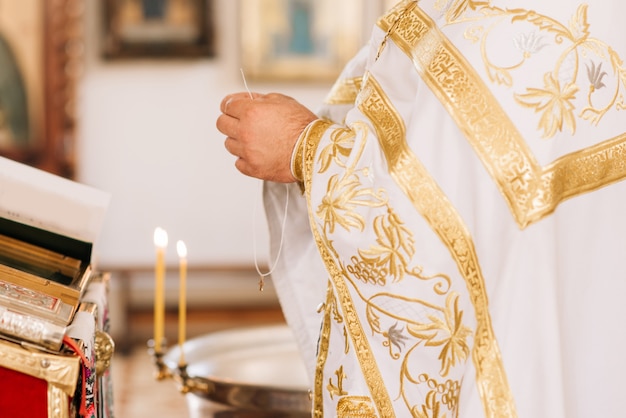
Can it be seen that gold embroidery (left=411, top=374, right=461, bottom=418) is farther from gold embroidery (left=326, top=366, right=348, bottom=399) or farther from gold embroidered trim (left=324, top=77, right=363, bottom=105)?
gold embroidered trim (left=324, top=77, right=363, bottom=105)

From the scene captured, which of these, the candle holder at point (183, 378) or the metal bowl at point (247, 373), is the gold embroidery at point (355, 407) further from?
the candle holder at point (183, 378)

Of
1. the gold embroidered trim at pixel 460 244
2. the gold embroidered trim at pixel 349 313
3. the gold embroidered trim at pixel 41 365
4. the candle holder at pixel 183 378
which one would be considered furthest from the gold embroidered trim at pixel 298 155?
the candle holder at pixel 183 378

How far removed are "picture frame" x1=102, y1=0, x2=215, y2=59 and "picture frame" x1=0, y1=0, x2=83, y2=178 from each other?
196 millimetres

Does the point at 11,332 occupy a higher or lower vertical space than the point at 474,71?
lower

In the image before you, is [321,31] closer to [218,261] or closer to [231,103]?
[218,261]

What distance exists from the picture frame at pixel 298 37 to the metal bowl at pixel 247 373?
2.91 meters

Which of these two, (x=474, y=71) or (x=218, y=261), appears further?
(x=218, y=261)

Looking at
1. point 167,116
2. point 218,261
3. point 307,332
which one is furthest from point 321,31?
point 307,332

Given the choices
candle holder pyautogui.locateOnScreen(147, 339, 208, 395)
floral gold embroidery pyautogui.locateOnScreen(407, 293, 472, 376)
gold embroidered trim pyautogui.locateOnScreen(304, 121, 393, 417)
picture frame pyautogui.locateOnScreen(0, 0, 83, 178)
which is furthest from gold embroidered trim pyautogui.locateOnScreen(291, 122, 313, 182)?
picture frame pyautogui.locateOnScreen(0, 0, 83, 178)

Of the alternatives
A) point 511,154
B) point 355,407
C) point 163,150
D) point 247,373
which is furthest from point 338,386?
point 163,150

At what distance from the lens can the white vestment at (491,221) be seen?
1146mm

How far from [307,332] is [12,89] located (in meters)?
3.75

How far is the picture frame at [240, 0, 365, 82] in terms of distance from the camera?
5.06 m

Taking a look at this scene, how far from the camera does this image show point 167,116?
199 inches
